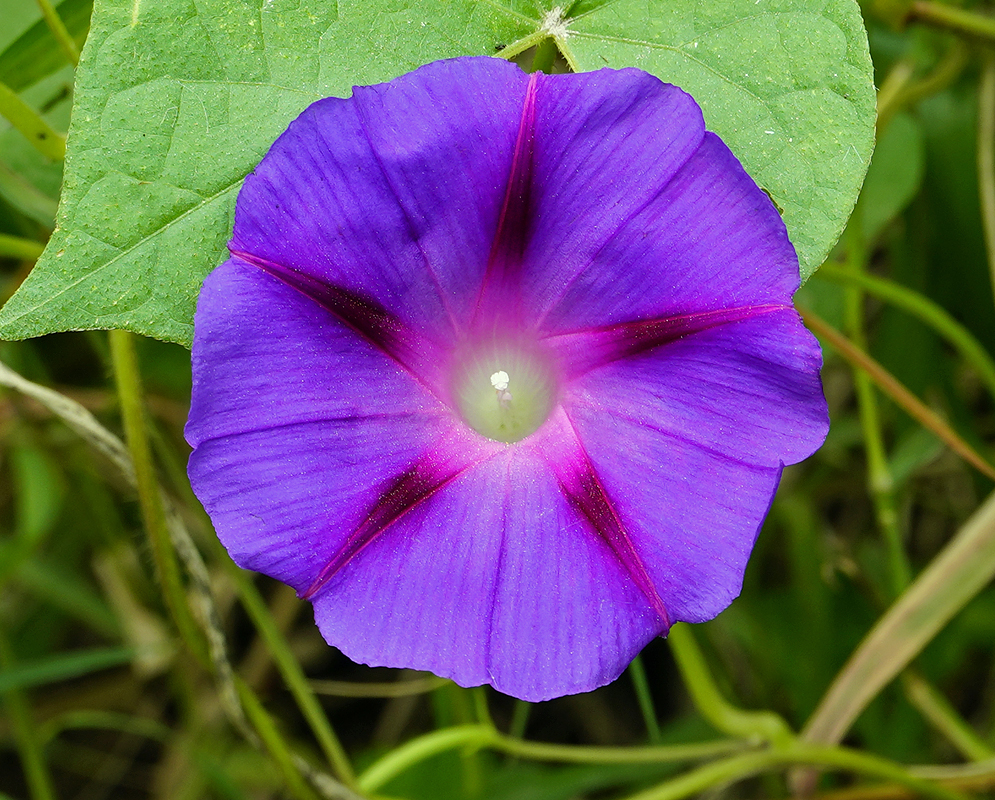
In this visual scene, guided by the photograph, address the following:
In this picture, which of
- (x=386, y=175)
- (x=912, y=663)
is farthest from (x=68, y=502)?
(x=912, y=663)

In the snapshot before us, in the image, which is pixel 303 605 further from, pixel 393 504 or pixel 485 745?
pixel 393 504

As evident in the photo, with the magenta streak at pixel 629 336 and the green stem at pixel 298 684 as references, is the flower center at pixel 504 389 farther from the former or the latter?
the green stem at pixel 298 684

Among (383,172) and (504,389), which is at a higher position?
(383,172)

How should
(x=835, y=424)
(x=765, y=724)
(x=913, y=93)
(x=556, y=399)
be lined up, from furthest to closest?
1. (x=835, y=424)
2. (x=913, y=93)
3. (x=765, y=724)
4. (x=556, y=399)

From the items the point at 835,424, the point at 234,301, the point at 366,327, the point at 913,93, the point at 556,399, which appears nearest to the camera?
the point at 234,301

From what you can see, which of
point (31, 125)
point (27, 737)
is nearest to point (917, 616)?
point (31, 125)

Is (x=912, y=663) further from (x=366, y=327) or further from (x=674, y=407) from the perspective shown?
(x=366, y=327)

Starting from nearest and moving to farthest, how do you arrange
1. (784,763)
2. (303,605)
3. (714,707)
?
(714,707), (784,763), (303,605)
